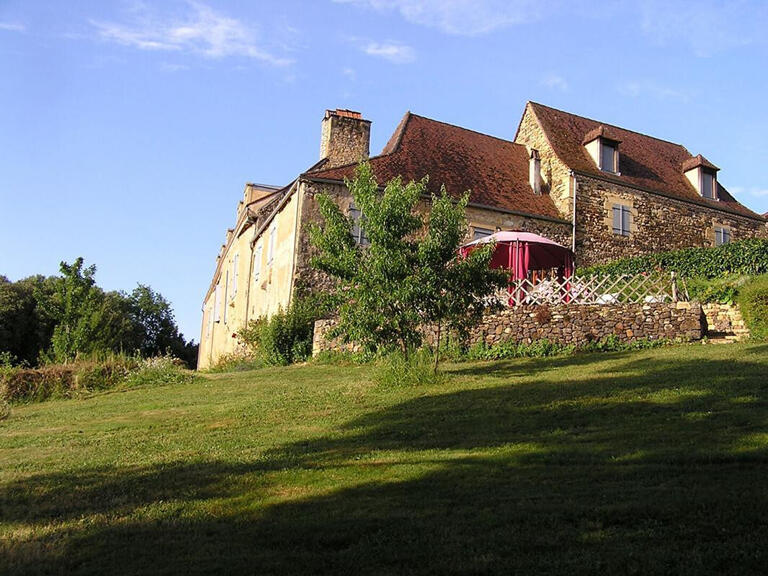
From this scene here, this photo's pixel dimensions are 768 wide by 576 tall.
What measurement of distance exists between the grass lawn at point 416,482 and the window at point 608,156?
16315 mm

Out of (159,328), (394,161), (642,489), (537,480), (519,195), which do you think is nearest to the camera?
(642,489)

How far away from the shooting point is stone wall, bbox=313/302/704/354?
1689 cm

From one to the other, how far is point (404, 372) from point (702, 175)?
840 inches

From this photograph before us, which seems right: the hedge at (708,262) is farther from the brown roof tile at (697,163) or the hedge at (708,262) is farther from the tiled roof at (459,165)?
the brown roof tile at (697,163)

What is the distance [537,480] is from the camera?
6312 millimetres

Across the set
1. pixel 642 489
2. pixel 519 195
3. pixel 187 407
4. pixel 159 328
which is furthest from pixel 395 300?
pixel 159 328

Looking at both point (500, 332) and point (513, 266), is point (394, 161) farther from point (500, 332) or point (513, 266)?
point (500, 332)

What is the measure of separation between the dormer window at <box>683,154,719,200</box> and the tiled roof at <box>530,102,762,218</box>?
0.18 meters

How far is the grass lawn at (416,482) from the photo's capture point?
4.83 metres

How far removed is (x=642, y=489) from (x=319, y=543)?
245 cm

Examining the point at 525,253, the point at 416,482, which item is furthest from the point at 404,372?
the point at 525,253

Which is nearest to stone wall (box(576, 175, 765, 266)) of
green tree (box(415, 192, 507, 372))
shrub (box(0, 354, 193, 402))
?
green tree (box(415, 192, 507, 372))

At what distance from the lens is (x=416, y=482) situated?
21.5ft

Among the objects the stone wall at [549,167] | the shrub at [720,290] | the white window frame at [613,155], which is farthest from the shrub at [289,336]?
the white window frame at [613,155]
